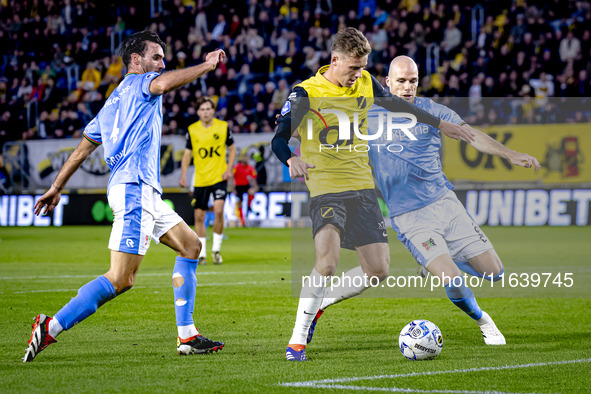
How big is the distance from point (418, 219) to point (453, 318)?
1.47 metres

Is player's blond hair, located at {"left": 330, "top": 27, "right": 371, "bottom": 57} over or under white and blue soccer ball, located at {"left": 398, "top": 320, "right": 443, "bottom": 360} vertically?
over

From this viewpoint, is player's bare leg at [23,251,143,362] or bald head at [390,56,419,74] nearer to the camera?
player's bare leg at [23,251,143,362]

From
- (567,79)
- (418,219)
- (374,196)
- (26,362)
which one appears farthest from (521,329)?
(567,79)

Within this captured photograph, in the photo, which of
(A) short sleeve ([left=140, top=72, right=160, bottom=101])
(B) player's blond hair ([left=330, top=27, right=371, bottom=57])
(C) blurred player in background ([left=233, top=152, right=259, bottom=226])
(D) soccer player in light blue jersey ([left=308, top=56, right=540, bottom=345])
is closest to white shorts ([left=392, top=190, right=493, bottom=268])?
(D) soccer player in light blue jersey ([left=308, top=56, right=540, bottom=345])

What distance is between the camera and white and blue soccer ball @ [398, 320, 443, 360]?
184 inches

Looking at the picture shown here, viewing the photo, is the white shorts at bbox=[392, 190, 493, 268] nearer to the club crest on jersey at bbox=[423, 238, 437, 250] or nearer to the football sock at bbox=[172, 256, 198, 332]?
the club crest on jersey at bbox=[423, 238, 437, 250]

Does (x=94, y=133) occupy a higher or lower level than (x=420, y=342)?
higher

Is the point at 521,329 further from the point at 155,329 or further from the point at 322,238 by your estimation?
the point at 155,329

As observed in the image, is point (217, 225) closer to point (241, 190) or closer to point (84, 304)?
point (84, 304)

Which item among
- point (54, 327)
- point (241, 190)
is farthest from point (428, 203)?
point (241, 190)

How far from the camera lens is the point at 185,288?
505cm

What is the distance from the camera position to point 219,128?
11016mm

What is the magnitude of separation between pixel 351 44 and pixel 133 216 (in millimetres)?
1748

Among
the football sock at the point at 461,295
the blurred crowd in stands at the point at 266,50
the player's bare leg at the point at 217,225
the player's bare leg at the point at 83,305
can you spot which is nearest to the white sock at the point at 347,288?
Answer: the football sock at the point at 461,295
